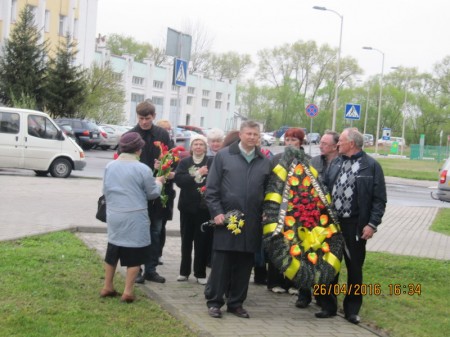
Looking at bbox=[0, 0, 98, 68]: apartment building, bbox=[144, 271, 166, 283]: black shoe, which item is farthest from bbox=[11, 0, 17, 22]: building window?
bbox=[144, 271, 166, 283]: black shoe

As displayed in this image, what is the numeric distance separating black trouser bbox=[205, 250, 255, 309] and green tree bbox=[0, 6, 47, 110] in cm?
3918

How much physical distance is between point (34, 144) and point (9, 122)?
94 centimetres

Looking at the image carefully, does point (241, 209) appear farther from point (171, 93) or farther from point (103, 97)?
point (171, 93)

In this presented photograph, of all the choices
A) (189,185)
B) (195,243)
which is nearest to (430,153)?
(195,243)

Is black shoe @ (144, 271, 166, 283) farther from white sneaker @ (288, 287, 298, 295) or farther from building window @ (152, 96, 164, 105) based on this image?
building window @ (152, 96, 164, 105)

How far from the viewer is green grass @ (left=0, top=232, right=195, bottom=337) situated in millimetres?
6266

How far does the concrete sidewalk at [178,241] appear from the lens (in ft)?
23.4

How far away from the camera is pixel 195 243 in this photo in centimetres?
896

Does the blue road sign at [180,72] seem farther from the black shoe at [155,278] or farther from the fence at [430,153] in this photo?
the fence at [430,153]

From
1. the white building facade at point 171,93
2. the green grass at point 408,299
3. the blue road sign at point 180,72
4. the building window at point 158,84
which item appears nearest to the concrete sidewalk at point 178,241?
the green grass at point 408,299

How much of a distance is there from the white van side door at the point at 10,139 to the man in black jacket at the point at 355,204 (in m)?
15.9

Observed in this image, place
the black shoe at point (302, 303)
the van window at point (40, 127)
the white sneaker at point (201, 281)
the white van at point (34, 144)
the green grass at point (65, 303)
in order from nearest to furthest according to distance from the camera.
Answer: the green grass at point (65, 303) → the black shoe at point (302, 303) → the white sneaker at point (201, 281) → the white van at point (34, 144) → the van window at point (40, 127)

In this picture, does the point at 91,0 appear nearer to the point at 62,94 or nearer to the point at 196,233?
the point at 62,94

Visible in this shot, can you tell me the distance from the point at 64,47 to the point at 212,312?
4262cm
